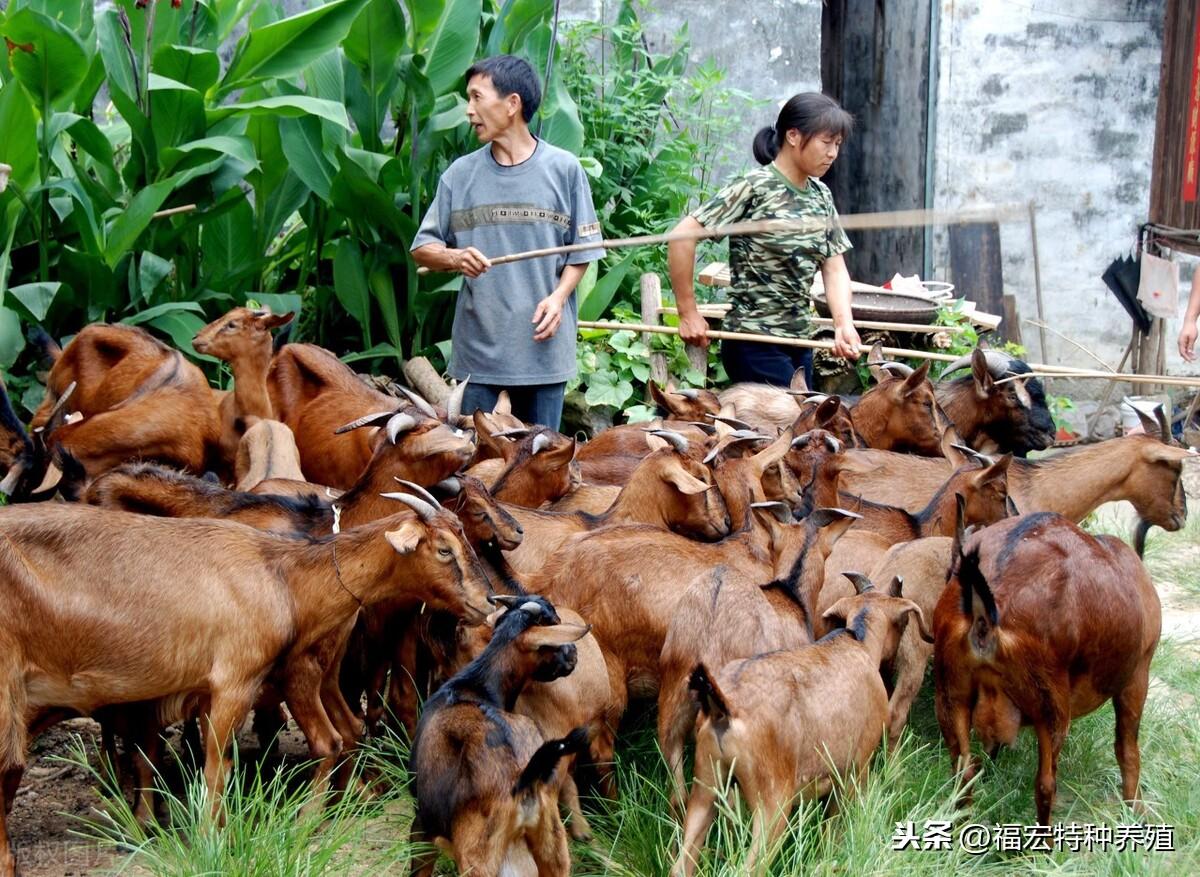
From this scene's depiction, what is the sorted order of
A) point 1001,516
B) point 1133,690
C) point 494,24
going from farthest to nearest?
point 494,24 → point 1001,516 → point 1133,690

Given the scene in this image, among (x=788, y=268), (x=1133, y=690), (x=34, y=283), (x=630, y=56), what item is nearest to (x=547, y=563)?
(x=1133, y=690)

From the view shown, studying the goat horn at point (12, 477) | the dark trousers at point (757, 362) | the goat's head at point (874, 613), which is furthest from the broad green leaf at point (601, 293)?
the goat's head at point (874, 613)

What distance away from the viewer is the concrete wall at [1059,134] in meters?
12.0

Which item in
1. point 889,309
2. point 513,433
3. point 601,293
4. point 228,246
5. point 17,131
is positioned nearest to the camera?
point 513,433

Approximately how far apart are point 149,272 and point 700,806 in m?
5.24

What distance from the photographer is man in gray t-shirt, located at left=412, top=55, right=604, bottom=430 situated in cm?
675

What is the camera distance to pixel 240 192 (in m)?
8.25

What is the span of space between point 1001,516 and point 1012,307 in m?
Answer: 6.66

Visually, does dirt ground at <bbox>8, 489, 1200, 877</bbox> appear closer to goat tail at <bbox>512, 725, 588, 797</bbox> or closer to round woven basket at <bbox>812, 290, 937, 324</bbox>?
goat tail at <bbox>512, 725, 588, 797</bbox>

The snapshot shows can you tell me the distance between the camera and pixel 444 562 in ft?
14.5

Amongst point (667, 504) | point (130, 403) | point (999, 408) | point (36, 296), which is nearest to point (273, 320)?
point (130, 403)

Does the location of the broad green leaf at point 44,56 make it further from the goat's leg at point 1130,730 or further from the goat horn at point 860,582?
the goat's leg at point 1130,730

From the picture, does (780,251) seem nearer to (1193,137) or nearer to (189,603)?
(189,603)

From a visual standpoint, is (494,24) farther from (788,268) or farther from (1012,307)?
(1012,307)
